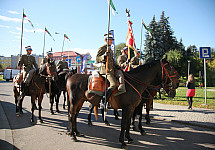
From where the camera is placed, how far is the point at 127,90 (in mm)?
5008

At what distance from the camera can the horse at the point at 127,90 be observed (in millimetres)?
4961

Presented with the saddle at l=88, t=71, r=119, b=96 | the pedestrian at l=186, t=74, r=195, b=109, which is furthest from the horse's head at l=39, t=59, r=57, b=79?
the pedestrian at l=186, t=74, r=195, b=109

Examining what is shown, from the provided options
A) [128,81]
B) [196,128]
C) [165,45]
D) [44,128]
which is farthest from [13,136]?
[165,45]

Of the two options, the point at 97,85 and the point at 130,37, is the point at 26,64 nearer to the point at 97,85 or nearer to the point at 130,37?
the point at 97,85

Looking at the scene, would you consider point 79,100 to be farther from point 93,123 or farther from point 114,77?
point 93,123

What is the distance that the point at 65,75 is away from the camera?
365 inches

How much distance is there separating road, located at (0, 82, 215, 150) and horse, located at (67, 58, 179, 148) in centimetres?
46

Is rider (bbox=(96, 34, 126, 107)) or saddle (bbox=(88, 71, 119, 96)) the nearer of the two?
rider (bbox=(96, 34, 126, 107))

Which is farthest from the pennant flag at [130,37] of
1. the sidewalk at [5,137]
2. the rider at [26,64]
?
the sidewalk at [5,137]

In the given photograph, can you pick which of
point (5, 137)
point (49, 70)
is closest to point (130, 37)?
point (49, 70)

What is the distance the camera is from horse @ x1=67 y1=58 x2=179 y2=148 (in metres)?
4.96

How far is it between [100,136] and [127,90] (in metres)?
2.01

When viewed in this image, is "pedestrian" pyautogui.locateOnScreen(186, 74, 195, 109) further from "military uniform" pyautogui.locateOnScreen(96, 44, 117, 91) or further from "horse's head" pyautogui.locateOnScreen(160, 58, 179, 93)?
"military uniform" pyautogui.locateOnScreen(96, 44, 117, 91)

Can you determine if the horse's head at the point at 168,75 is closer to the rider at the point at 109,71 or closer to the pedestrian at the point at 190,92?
the rider at the point at 109,71
